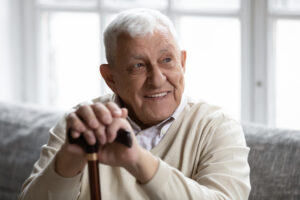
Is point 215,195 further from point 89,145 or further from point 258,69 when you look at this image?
A: point 258,69

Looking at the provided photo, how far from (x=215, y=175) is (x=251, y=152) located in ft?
1.37

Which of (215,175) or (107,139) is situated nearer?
(107,139)

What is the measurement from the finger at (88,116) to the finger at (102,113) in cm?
1

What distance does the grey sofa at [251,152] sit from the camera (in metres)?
2.03

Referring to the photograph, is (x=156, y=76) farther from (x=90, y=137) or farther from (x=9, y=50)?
(x=9, y=50)

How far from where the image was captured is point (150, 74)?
1.87 meters

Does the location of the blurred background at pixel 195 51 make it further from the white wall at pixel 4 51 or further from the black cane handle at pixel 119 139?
the black cane handle at pixel 119 139

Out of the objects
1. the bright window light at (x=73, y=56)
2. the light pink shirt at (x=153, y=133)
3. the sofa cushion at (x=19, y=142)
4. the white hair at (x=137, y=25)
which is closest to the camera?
the white hair at (x=137, y=25)

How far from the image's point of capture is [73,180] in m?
1.66

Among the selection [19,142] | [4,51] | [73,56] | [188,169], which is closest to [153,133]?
[188,169]

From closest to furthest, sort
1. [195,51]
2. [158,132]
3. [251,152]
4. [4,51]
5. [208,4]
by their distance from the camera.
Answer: [158,132]
[251,152]
[208,4]
[195,51]
[4,51]

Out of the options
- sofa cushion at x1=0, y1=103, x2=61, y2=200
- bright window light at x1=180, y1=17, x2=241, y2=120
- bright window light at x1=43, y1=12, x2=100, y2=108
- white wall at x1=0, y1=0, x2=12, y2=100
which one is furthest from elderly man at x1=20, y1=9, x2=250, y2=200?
white wall at x1=0, y1=0, x2=12, y2=100

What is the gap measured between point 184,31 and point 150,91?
4.21 feet

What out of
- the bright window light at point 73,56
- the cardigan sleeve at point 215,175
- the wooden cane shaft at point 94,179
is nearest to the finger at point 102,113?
the wooden cane shaft at point 94,179
